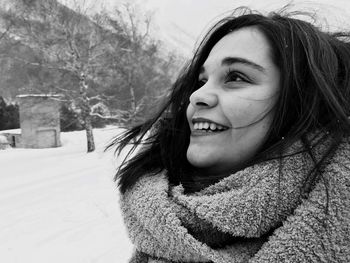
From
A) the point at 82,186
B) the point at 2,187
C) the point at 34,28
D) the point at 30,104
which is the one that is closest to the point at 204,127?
the point at 82,186

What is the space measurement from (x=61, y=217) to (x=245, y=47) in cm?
496

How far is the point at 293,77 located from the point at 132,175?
2.39 feet

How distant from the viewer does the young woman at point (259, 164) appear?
0.91m

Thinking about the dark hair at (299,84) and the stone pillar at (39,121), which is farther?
the stone pillar at (39,121)

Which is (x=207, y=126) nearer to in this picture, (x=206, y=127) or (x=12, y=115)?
(x=206, y=127)

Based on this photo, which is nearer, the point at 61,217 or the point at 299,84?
the point at 299,84

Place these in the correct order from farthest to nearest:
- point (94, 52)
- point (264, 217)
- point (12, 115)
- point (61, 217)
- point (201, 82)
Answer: point (12, 115)
point (94, 52)
point (61, 217)
point (201, 82)
point (264, 217)

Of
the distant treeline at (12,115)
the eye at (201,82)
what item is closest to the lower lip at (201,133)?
the eye at (201,82)

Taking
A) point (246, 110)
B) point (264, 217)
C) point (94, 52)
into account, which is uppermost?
point (94, 52)

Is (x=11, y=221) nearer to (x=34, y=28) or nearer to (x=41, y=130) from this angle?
(x=34, y=28)

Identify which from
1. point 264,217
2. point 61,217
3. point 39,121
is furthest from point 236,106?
point 39,121

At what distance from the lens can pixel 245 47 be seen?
4.01ft

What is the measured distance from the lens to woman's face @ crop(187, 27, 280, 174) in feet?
3.76

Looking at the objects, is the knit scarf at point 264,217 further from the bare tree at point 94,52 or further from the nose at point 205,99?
the bare tree at point 94,52
